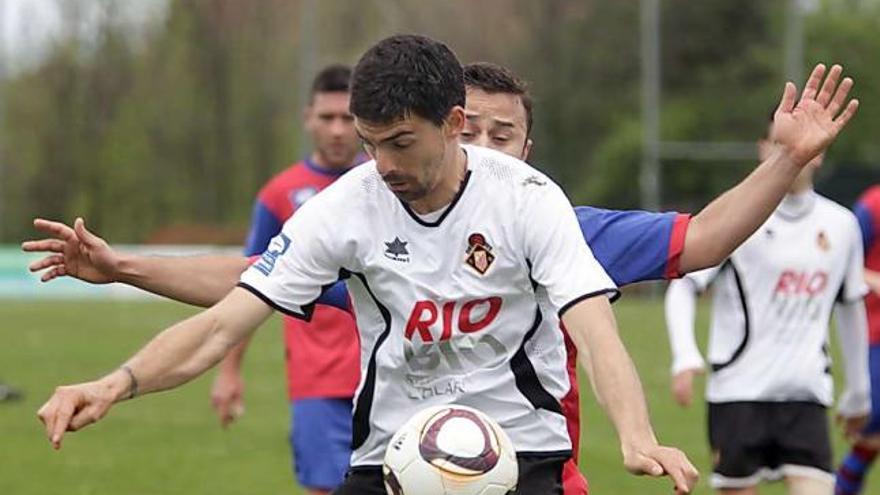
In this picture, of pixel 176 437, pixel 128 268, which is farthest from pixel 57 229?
pixel 176 437

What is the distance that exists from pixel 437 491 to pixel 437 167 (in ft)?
2.66

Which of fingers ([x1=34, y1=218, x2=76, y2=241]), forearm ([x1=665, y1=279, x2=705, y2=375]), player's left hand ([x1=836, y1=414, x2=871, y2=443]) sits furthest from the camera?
player's left hand ([x1=836, y1=414, x2=871, y2=443])

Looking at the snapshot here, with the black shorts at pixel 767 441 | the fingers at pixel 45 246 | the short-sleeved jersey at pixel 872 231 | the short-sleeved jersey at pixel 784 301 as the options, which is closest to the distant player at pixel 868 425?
the short-sleeved jersey at pixel 872 231

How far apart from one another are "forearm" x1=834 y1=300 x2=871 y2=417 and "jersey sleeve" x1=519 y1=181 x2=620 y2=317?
3921 millimetres

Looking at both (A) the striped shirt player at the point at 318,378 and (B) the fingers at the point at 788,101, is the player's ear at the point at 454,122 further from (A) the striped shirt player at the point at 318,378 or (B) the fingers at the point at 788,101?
(A) the striped shirt player at the point at 318,378

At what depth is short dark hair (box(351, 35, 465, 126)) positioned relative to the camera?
14.3 ft

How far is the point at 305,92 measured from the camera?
1457 inches

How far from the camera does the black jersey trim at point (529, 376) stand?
4711 mm

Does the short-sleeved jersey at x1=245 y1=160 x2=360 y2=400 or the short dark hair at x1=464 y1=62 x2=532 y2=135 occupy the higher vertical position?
the short dark hair at x1=464 y1=62 x2=532 y2=135

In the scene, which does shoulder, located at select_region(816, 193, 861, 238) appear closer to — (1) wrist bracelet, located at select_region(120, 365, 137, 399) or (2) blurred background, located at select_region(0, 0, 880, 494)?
(1) wrist bracelet, located at select_region(120, 365, 137, 399)

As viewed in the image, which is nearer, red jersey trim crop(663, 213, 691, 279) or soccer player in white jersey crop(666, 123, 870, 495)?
red jersey trim crop(663, 213, 691, 279)

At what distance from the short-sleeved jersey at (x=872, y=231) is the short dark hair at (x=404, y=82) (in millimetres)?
5522

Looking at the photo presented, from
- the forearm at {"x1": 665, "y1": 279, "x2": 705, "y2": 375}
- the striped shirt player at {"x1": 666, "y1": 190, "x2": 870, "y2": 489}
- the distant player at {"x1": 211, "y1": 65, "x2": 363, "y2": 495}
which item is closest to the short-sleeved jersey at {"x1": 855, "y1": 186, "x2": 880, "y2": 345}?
the striped shirt player at {"x1": 666, "y1": 190, "x2": 870, "y2": 489}

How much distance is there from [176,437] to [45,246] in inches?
372
